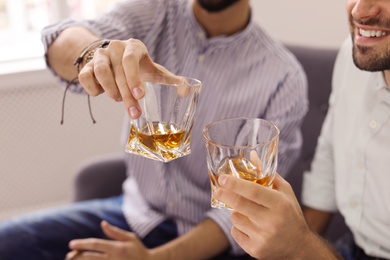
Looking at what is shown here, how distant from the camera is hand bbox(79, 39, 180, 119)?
35.4 inches

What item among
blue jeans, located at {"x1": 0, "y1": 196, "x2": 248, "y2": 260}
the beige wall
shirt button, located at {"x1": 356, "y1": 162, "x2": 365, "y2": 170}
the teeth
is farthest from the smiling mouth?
the beige wall

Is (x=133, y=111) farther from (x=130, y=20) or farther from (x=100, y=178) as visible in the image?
(x=100, y=178)

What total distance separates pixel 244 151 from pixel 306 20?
1551mm

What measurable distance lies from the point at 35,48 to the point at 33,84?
0.91 feet

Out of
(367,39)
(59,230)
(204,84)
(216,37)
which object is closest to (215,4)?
(216,37)

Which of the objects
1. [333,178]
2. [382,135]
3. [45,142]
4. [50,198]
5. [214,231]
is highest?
[382,135]

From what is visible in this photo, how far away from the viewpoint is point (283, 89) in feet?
4.97

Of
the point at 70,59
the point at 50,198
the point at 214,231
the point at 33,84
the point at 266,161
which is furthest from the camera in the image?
the point at 50,198

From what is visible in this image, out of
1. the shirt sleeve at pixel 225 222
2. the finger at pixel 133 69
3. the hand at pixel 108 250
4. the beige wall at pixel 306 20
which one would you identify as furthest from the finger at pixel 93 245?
the beige wall at pixel 306 20

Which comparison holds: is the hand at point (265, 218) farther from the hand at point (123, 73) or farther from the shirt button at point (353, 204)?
the shirt button at point (353, 204)

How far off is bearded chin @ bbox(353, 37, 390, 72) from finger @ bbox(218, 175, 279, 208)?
501 mm

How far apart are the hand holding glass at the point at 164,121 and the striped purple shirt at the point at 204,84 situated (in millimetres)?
562

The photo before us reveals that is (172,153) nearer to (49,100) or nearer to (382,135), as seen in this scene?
(382,135)

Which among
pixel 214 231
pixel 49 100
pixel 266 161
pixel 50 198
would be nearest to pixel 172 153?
pixel 266 161
